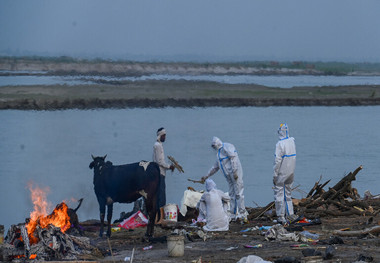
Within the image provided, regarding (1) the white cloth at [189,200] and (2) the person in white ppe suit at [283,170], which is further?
(1) the white cloth at [189,200]

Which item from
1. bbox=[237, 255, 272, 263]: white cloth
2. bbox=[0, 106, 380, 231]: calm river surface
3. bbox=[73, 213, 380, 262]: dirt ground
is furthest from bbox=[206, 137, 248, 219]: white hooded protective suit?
bbox=[237, 255, 272, 263]: white cloth

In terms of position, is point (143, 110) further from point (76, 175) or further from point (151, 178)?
point (151, 178)

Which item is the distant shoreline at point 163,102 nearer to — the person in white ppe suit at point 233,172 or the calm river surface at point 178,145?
the calm river surface at point 178,145

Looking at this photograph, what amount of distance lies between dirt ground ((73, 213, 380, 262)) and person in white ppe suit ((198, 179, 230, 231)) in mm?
176

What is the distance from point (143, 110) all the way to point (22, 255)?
137 feet

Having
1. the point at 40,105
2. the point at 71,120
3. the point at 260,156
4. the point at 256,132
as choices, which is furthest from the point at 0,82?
the point at 260,156

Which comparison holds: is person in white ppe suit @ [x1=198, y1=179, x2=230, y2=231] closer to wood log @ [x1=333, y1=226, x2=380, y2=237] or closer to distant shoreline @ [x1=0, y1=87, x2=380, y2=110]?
wood log @ [x1=333, y1=226, x2=380, y2=237]

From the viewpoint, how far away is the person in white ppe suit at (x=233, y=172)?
19266mm

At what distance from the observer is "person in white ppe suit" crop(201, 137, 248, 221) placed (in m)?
19.3

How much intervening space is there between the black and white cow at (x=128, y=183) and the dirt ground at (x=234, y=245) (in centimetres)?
70

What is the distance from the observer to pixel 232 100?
60.5m

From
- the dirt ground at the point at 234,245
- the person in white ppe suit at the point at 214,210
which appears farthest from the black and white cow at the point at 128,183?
the person in white ppe suit at the point at 214,210

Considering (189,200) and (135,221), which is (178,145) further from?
(135,221)

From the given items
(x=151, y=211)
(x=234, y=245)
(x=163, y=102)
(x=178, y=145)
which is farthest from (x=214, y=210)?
(x=163, y=102)
